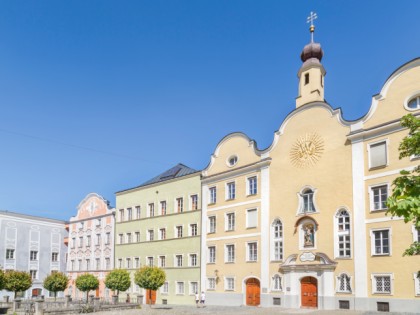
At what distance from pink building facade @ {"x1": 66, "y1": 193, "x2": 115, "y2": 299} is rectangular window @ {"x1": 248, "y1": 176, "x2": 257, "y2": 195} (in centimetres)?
2110

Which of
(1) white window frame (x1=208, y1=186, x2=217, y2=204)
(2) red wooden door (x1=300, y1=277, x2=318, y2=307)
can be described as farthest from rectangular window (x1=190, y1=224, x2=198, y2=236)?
(2) red wooden door (x1=300, y1=277, x2=318, y2=307)

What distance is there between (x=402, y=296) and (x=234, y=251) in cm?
1506

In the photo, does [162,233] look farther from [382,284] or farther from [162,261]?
[382,284]

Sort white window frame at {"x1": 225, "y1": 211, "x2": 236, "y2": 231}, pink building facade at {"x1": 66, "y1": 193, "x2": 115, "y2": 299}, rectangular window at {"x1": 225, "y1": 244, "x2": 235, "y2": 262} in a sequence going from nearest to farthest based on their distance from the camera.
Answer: rectangular window at {"x1": 225, "y1": 244, "x2": 235, "y2": 262} → white window frame at {"x1": 225, "y1": 211, "x2": 236, "y2": 231} → pink building facade at {"x1": 66, "y1": 193, "x2": 115, "y2": 299}

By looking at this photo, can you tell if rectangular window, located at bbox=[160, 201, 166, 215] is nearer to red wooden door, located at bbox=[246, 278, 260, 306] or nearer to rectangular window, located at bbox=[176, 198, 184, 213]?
rectangular window, located at bbox=[176, 198, 184, 213]

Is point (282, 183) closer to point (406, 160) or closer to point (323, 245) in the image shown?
point (323, 245)

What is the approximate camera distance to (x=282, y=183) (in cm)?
3841

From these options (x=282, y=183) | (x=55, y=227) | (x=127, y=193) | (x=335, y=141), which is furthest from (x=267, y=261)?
(x=55, y=227)

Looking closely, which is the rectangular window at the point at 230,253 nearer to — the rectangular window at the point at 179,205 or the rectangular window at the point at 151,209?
the rectangular window at the point at 179,205

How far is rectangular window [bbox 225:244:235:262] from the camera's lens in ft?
138

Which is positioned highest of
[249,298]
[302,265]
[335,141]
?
[335,141]

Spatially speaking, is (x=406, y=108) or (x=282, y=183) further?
(x=282, y=183)

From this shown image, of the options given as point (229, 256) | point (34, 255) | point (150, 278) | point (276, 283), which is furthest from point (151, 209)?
point (34, 255)

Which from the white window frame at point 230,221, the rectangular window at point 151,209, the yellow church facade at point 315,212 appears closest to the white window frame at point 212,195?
the yellow church facade at point 315,212
